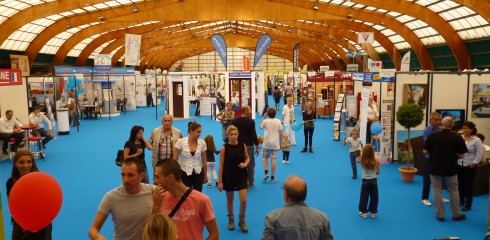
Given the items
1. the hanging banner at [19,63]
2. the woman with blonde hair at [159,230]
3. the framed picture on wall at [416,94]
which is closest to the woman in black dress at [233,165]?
the woman with blonde hair at [159,230]

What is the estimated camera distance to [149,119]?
20.0 meters

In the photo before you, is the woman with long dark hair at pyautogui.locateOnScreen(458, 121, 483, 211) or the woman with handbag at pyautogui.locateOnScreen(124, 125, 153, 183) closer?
the woman with handbag at pyautogui.locateOnScreen(124, 125, 153, 183)

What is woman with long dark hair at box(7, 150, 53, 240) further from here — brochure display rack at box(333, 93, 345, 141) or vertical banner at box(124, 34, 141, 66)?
vertical banner at box(124, 34, 141, 66)

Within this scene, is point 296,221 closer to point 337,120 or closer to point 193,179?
point 193,179

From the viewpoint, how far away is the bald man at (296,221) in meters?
2.65

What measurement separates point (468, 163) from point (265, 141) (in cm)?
322

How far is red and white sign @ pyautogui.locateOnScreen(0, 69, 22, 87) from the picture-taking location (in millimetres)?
9712

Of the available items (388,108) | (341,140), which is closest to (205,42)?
(341,140)

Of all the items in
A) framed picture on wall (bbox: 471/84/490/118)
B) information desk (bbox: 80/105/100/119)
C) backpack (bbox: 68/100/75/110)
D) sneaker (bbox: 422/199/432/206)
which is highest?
framed picture on wall (bbox: 471/84/490/118)

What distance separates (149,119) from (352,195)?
1432cm

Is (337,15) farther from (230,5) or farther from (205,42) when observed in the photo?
(205,42)

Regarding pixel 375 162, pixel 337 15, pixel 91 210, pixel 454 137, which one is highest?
pixel 337 15

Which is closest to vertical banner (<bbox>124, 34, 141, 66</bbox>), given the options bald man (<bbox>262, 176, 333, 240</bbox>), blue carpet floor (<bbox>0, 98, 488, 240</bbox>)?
blue carpet floor (<bbox>0, 98, 488, 240</bbox>)

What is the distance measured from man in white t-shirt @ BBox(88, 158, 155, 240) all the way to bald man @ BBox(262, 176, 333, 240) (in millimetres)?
843
